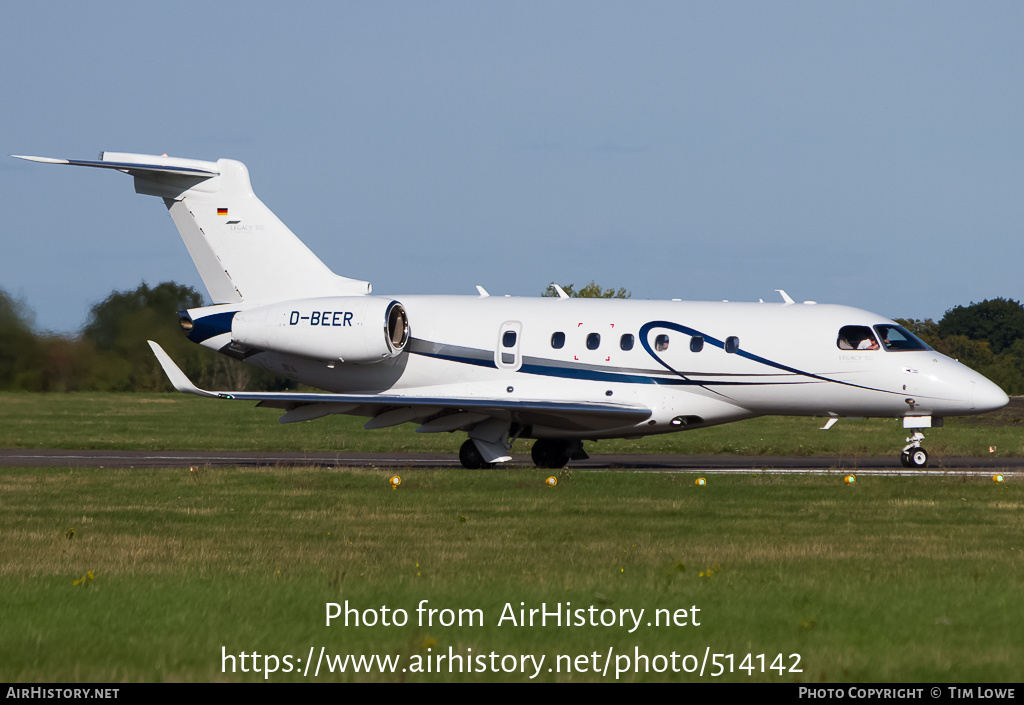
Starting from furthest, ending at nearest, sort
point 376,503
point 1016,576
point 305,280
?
point 305,280 → point 376,503 → point 1016,576

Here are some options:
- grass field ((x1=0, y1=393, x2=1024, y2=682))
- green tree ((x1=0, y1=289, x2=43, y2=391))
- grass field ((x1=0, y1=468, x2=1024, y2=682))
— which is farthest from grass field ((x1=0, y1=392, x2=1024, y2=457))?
grass field ((x1=0, y1=468, x2=1024, y2=682))

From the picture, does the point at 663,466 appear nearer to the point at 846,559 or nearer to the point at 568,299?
the point at 568,299

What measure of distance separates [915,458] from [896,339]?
7.70ft

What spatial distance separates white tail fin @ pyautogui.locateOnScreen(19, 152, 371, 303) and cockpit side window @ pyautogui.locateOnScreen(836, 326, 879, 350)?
9.73 meters

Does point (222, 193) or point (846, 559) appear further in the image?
point (222, 193)

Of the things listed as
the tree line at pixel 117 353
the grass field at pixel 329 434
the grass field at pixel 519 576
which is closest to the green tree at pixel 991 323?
the grass field at pixel 329 434

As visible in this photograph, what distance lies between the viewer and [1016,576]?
10164mm

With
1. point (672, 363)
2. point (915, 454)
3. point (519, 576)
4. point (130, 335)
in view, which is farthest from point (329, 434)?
point (519, 576)

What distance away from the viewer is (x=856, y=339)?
72.0 ft

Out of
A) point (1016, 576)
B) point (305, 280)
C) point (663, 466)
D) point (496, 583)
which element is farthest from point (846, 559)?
point (305, 280)

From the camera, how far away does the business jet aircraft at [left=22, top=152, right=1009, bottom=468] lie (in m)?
21.8

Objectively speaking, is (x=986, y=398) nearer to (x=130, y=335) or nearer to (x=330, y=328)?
A: (x=330, y=328)

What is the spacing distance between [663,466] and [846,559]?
12.9 m

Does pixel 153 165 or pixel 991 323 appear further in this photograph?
pixel 991 323
